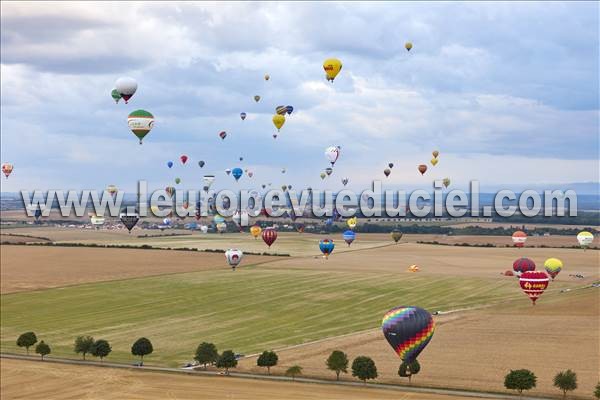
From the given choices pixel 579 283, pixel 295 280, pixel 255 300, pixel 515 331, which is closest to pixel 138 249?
pixel 295 280

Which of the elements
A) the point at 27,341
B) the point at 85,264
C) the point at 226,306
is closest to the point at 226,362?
the point at 27,341

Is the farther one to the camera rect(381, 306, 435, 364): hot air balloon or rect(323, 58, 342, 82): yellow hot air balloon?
rect(323, 58, 342, 82): yellow hot air balloon

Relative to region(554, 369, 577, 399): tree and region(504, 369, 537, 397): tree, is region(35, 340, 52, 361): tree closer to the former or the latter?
region(504, 369, 537, 397): tree

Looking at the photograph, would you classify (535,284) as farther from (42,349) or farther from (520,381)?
(42,349)

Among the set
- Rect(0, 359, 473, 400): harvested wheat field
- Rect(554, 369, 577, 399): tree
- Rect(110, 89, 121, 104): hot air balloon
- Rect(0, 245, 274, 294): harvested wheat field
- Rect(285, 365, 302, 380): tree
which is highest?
Rect(110, 89, 121, 104): hot air balloon

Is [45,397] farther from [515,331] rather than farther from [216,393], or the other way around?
[515,331]

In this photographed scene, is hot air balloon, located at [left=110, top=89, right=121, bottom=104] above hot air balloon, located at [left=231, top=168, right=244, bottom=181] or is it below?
above

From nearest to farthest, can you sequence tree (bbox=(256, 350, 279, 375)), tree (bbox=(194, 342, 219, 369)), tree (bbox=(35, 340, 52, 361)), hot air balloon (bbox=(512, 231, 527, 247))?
tree (bbox=(256, 350, 279, 375)) → tree (bbox=(194, 342, 219, 369)) → tree (bbox=(35, 340, 52, 361)) → hot air balloon (bbox=(512, 231, 527, 247))

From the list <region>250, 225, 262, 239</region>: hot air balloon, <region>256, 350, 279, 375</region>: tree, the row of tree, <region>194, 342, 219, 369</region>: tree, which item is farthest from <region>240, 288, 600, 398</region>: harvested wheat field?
<region>250, 225, 262, 239</region>: hot air balloon
